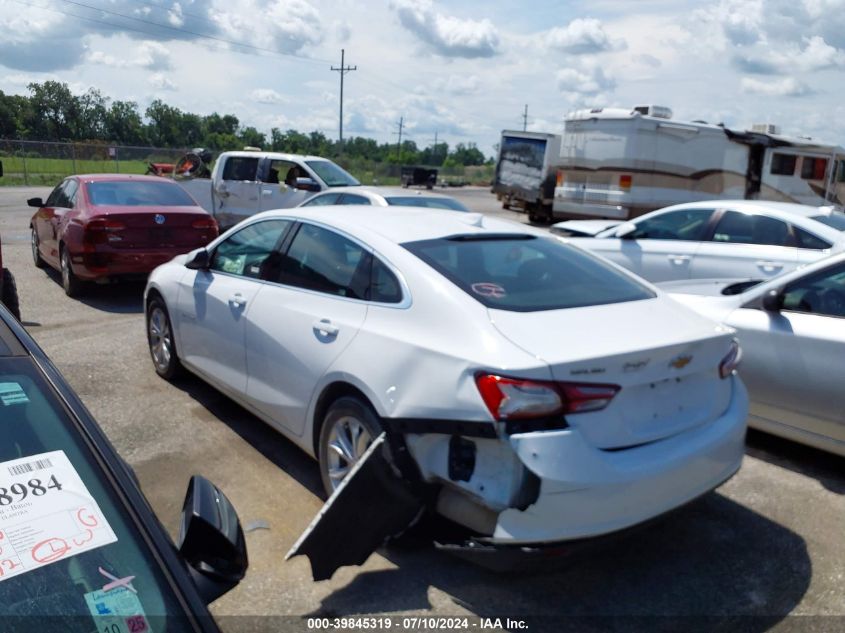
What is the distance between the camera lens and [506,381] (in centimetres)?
294

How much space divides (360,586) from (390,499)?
19.4 inches

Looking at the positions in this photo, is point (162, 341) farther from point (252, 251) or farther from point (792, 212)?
point (792, 212)

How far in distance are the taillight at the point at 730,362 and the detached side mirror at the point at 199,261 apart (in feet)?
11.6

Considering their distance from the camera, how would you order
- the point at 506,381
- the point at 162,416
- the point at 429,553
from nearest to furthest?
1. the point at 506,381
2. the point at 429,553
3. the point at 162,416

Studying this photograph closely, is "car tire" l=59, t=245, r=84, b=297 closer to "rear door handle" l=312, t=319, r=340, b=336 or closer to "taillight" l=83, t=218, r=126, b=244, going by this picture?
"taillight" l=83, t=218, r=126, b=244

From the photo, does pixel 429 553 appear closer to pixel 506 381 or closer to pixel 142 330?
pixel 506 381

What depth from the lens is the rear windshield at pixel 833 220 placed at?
24.7 feet

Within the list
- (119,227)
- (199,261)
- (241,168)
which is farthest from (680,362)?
(241,168)

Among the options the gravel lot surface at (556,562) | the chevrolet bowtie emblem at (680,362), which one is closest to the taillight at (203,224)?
the gravel lot surface at (556,562)

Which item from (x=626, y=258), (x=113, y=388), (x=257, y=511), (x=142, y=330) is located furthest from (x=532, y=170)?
(x=257, y=511)

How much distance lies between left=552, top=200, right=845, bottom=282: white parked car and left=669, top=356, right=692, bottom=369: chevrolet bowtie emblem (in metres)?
4.57

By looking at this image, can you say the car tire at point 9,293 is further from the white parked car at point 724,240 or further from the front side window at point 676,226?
the front side window at point 676,226

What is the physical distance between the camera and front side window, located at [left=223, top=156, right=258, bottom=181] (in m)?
14.4

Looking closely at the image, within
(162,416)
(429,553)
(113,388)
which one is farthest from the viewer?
(113,388)
